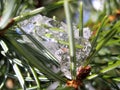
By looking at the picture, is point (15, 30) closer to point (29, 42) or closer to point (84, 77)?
point (29, 42)

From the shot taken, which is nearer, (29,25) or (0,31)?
(0,31)

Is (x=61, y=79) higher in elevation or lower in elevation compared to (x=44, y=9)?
lower

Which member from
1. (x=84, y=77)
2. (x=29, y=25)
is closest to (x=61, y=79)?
(x=84, y=77)

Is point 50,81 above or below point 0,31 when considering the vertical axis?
below

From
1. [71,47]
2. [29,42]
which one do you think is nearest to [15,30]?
[29,42]

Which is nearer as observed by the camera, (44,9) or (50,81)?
(44,9)

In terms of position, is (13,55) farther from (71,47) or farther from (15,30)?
(71,47)
